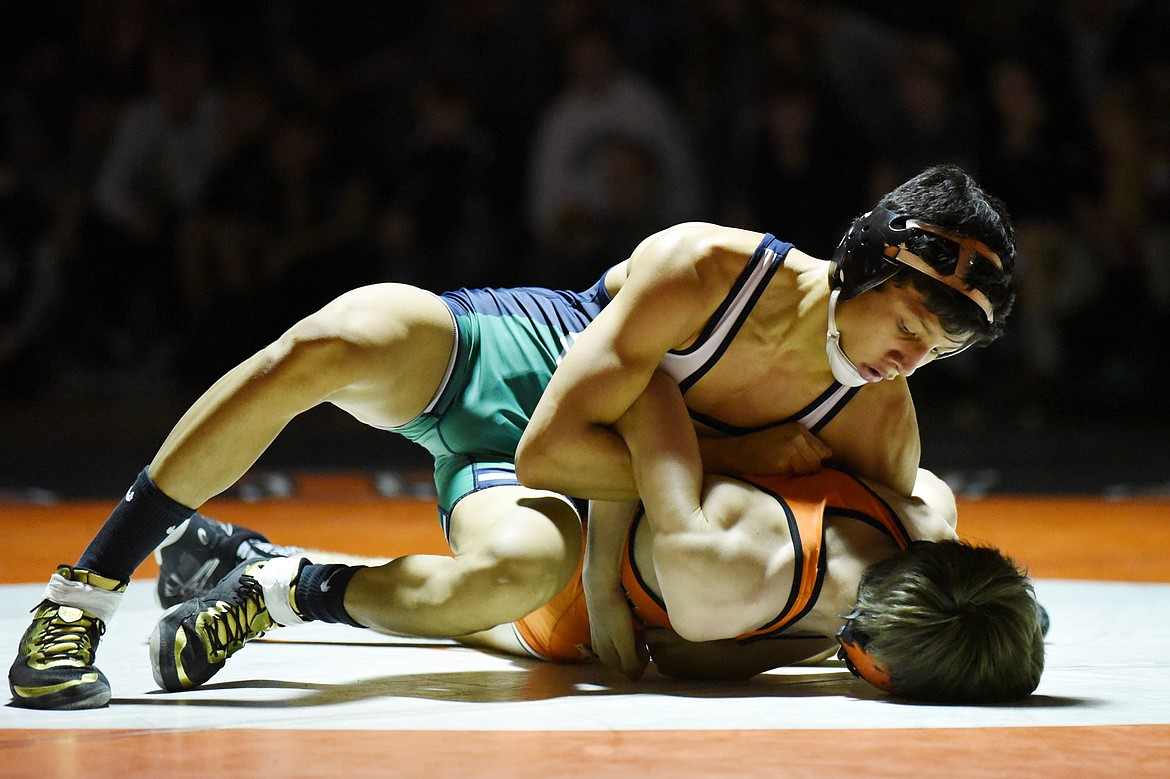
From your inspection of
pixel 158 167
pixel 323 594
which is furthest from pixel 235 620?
pixel 158 167

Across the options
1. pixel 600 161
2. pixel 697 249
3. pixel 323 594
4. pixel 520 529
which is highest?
pixel 600 161

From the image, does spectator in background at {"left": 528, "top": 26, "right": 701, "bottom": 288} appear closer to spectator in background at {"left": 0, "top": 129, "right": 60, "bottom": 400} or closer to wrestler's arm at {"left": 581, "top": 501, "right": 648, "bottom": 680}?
spectator in background at {"left": 0, "top": 129, "right": 60, "bottom": 400}

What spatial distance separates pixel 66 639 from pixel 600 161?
Answer: 5.72 meters

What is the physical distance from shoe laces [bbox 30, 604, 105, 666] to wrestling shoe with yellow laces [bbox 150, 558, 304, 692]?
0.09 meters

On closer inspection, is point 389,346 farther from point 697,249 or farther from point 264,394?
point 697,249

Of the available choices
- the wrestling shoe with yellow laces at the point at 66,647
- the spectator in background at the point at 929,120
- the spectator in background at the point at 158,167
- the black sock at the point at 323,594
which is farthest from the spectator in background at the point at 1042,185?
the wrestling shoe with yellow laces at the point at 66,647

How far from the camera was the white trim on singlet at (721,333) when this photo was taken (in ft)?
8.43

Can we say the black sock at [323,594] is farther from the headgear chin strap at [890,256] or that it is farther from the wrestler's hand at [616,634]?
Result: the headgear chin strap at [890,256]

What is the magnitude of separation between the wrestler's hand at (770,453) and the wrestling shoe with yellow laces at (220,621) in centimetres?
75

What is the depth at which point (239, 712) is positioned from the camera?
2.11 metres

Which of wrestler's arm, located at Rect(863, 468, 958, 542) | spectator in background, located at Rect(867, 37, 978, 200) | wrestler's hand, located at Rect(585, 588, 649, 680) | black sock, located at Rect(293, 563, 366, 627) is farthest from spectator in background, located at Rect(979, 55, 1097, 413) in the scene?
black sock, located at Rect(293, 563, 366, 627)

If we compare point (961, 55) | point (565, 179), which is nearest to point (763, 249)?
point (565, 179)

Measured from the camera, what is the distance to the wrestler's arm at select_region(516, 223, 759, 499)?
2459mm

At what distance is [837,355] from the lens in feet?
8.29
